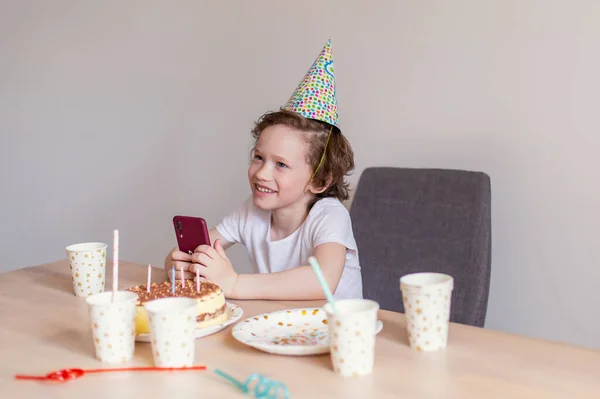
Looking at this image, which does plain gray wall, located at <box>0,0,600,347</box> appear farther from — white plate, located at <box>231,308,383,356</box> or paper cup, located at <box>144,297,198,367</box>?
paper cup, located at <box>144,297,198,367</box>

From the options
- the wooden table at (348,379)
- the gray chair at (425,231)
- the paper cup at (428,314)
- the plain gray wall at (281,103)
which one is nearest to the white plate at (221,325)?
the wooden table at (348,379)

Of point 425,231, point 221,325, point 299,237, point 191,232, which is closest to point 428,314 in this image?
point 221,325

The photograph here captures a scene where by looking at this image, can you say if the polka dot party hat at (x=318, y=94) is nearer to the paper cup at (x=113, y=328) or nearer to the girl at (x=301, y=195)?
the girl at (x=301, y=195)

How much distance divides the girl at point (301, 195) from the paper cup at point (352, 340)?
56 cm

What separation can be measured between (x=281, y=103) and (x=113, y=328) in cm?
153

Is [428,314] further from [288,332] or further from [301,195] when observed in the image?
[301,195]

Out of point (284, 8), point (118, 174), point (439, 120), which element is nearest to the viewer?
point (439, 120)

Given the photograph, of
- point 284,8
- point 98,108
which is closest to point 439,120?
point 284,8

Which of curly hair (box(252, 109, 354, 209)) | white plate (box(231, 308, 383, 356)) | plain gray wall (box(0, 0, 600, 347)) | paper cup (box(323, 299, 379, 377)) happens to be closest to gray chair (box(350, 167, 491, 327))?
curly hair (box(252, 109, 354, 209))

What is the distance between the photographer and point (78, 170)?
3158mm

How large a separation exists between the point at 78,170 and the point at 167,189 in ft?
1.77

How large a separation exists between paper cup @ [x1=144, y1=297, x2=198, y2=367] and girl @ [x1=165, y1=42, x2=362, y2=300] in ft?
1.73

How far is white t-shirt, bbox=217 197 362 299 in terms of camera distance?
1.71m

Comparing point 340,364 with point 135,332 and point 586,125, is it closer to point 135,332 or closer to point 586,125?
point 135,332
